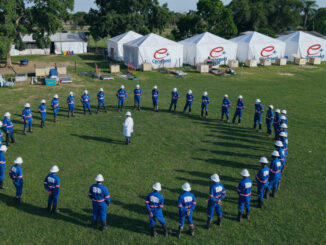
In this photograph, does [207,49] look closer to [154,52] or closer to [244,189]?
[154,52]

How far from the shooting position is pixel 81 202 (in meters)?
9.87

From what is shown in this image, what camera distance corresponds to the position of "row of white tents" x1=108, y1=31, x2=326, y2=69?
35.8 metres

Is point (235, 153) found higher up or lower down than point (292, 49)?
lower down

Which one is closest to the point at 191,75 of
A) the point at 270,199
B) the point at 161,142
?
the point at 161,142

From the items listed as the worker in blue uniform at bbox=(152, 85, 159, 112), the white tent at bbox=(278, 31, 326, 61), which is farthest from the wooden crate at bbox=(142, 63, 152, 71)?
the white tent at bbox=(278, 31, 326, 61)

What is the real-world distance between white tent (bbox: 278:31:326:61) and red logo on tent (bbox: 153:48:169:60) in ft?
70.2

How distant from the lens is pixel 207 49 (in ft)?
127

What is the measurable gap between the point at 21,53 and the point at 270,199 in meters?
52.7

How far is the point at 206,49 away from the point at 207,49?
16 centimetres

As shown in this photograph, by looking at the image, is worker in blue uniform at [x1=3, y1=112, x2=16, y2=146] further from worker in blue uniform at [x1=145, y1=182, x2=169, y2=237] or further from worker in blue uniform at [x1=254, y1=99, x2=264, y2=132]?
worker in blue uniform at [x1=254, y1=99, x2=264, y2=132]

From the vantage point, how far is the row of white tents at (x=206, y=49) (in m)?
35.8

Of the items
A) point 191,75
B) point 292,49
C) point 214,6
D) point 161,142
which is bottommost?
point 161,142

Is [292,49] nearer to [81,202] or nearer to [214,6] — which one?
[214,6]

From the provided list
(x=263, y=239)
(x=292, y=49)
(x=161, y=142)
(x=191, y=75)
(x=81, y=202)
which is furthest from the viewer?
(x=292, y=49)
